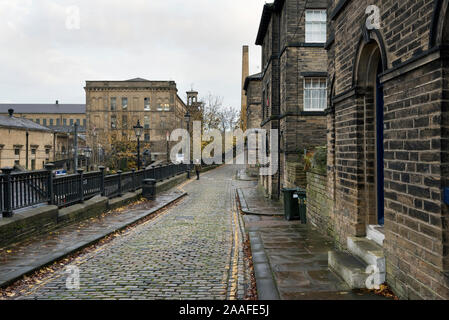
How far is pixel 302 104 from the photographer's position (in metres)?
16.0

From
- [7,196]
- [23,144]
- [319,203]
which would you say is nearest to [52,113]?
[23,144]

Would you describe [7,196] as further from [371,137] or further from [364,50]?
[364,50]

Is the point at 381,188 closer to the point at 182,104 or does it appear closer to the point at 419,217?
the point at 419,217

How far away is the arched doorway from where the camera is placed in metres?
5.68

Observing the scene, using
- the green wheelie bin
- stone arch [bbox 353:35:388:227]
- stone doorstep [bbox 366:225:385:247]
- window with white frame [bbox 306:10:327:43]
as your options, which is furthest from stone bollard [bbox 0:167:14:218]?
window with white frame [bbox 306:10:327:43]

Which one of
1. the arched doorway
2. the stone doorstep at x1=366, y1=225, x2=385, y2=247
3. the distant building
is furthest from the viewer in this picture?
the distant building

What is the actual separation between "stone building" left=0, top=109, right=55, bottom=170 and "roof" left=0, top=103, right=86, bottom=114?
5903 cm

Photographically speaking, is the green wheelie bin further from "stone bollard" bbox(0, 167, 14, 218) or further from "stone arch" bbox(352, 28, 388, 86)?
"stone bollard" bbox(0, 167, 14, 218)

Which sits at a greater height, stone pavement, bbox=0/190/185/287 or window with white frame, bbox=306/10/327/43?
window with white frame, bbox=306/10/327/43

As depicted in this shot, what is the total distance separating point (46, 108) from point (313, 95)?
4298 inches

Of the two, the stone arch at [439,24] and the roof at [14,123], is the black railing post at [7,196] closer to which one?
the stone arch at [439,24]

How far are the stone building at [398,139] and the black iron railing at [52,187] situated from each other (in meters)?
6.64

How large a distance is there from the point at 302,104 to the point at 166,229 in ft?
28.3

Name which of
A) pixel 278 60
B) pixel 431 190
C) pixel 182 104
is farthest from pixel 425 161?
pixel 182 104
